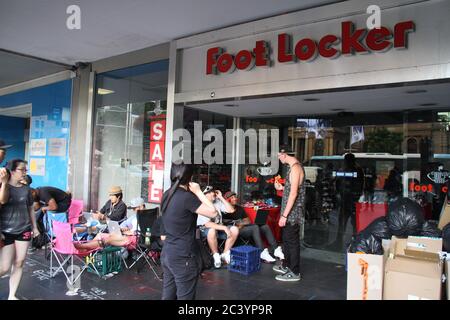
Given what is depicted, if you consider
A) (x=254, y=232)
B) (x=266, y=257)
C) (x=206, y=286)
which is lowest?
(x=206, y=286)

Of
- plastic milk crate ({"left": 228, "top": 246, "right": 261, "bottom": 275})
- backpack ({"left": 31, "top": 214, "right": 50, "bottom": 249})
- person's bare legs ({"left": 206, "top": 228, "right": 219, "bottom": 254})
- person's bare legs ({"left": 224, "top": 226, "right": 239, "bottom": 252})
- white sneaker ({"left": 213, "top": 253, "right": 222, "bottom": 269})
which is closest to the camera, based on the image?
plastic milk crate ({"left": 228, "top": 246, "right": 261, "bottom": 275})

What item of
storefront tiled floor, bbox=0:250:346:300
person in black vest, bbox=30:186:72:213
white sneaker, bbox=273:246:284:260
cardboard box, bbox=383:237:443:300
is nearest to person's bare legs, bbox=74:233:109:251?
storefront tiled floor, bbox=0:250:346:300

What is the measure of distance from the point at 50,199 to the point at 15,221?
2.12 m

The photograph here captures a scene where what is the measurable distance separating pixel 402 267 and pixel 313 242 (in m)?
3.41

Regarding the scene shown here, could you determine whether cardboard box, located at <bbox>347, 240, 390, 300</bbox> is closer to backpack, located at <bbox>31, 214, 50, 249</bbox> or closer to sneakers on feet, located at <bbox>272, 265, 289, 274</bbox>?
sneakers on feet, located at <bbox>272, 265, 289, 274</bbox>

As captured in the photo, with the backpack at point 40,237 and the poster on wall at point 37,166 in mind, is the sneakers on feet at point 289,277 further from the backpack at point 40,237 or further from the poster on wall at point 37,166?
the poster on wall at point 37,166

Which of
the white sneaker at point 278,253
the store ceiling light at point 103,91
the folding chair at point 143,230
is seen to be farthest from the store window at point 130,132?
the white sneaker at point 278,253

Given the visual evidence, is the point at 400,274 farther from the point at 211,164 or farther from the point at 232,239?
the point at 211,164

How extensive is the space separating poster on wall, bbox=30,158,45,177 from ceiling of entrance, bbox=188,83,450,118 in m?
5.03

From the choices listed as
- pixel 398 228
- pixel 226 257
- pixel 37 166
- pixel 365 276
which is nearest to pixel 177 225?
pixel 365 276

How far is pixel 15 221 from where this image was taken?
360 centimetres

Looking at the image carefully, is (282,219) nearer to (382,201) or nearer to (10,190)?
(382,201)

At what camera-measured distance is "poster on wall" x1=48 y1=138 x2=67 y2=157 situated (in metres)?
8.47
